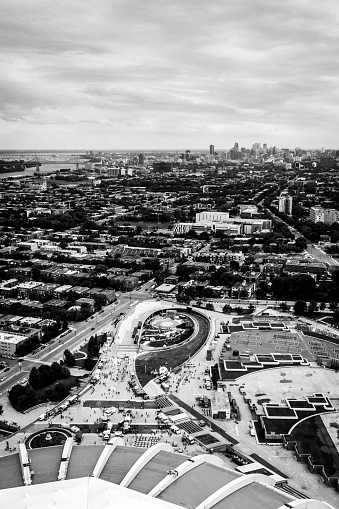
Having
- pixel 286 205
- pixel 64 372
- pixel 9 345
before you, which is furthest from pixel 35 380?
pixel 286 205

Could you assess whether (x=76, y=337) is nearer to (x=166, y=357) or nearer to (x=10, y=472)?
(x=166, y=357)

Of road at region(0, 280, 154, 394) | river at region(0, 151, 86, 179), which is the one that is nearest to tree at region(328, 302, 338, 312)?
road at region(0, 280, 154, 394)

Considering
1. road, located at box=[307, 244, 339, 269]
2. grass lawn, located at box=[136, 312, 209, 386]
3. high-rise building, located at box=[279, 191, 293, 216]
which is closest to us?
grass lawn, located at box=[136, 312, 209, 386]

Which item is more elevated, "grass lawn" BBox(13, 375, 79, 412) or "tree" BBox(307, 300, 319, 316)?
"tree" BBox(307, 300, 319, 316)

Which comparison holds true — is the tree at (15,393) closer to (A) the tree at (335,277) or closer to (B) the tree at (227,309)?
(B) the tree at (227,309)

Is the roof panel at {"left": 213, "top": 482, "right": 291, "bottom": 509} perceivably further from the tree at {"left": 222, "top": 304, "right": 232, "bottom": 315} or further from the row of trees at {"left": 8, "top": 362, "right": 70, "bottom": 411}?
the tree at {"left": 222, "top": 304, "right": 232, "bottom": 315}

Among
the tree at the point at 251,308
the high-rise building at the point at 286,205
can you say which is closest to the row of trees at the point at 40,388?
the tree at the point at 251,308
